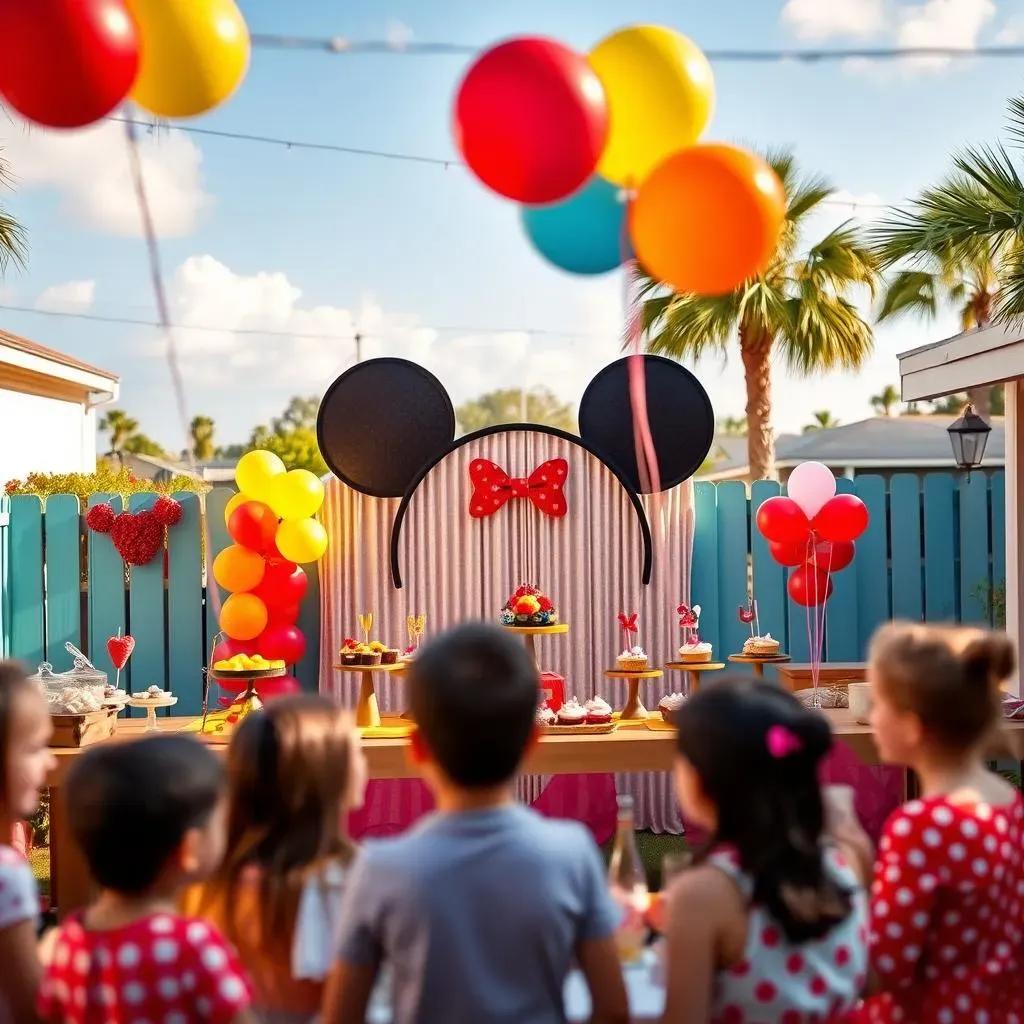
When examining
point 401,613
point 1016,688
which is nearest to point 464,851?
point 401,613

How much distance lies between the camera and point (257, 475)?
21.6 feet

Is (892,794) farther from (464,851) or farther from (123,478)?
(123,478)

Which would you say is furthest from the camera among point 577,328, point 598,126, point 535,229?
point 577,328

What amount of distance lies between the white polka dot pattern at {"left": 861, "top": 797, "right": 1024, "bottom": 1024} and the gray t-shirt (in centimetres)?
63

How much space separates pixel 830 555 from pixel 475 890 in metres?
4.62

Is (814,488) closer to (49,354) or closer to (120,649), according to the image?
(120,649)

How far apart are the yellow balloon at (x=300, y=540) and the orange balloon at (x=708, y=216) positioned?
11.8 ft

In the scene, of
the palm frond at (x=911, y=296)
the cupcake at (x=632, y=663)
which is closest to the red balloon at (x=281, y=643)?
the cupcake at (x=632, y=663)

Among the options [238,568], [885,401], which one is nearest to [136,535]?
[238,568]

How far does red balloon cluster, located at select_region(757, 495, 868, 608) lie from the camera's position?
598cm

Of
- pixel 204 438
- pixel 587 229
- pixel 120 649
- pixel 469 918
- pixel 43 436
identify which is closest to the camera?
pixel 469 918

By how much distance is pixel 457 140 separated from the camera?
3205mm

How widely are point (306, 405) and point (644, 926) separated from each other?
66.7 m

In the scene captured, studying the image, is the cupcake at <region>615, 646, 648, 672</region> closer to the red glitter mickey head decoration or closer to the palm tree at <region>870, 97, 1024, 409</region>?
the palm tree at <region>870, 97, 1024, 409</region>
